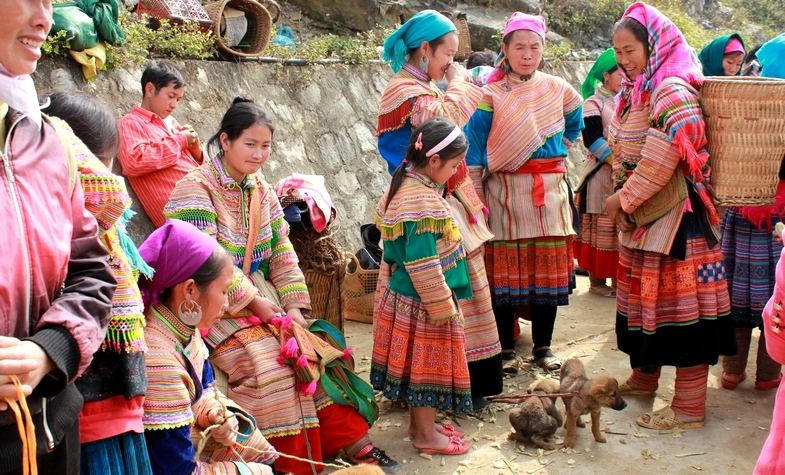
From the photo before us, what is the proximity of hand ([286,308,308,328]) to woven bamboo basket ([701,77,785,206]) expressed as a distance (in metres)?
2.22

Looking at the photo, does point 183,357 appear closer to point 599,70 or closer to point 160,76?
point 160,76

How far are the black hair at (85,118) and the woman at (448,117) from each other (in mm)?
1855

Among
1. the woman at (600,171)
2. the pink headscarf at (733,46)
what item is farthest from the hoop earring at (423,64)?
the pink headscarf at (733,46)

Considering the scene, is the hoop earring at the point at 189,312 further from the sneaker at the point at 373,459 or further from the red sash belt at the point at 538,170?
the red sash belt at the point at 538,170

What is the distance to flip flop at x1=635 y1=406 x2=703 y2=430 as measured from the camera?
15.3ft

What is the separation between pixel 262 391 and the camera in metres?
3.92

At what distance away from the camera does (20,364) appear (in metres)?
1.92

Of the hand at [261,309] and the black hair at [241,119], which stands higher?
the black hair at [241,119]

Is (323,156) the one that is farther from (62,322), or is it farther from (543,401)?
(62,322)

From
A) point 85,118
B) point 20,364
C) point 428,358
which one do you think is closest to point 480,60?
point 428,358

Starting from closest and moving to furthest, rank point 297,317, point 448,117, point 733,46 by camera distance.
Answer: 1. point 297,317
2. point 448,117
3. point 733,46

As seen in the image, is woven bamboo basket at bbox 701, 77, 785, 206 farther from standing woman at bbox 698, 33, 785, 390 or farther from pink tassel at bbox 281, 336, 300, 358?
pink tassel at bbox 281, 336, 300, 358

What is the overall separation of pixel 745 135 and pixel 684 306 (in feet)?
3.21

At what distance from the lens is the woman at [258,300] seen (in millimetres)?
3953
